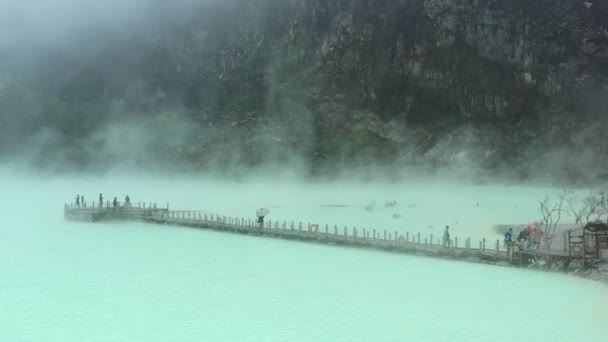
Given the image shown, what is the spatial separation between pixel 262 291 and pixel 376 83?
75.9 metres

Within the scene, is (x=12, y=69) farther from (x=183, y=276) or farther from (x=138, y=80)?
(x=183, y=276)

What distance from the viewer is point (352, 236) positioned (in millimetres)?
38719

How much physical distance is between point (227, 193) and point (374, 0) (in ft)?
135

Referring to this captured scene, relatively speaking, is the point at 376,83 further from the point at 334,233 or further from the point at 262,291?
the point at 262,291

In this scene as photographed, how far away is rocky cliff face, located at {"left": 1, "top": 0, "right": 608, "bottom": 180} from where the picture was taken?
284 feet

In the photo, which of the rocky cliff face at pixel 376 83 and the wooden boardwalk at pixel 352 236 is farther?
the rocky cliff face at pixel 376 83

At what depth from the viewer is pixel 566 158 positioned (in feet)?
273

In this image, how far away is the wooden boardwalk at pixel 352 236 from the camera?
103 ft

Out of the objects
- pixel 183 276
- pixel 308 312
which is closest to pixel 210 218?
pixel 183 276

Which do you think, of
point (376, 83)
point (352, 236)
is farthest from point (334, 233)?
point (376, 83)

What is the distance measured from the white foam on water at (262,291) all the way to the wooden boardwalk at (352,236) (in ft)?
2.22

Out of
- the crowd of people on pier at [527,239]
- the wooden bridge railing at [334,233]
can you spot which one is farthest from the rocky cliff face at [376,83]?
the crowd of people on pier at [527,239]

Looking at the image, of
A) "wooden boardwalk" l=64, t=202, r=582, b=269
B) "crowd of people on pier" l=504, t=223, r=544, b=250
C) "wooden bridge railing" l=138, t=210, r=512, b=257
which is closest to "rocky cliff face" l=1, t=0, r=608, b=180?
"wooden bridge railing" l=138, t=210, r=512, b=257

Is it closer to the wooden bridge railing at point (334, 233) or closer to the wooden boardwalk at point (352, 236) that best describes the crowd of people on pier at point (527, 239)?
the wooden boardwalk at point (352, 236)
